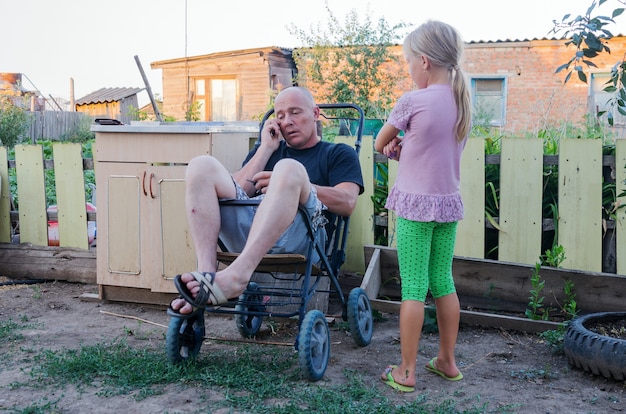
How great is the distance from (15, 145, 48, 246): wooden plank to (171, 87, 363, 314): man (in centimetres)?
235

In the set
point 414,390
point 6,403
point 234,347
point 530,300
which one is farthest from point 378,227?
point 6,403

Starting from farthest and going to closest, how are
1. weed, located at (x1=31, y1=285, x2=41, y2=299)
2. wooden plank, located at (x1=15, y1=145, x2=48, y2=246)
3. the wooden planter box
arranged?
1. wooden plank, located at (x1=15, y1=145, x2=48, y2=246)
2. weed, located at (x1=31, y1=285, x2=41, y2=299)
3. the wooden planter box

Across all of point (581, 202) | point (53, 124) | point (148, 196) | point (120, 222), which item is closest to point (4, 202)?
point (120, 222)

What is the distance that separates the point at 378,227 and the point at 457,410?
225 cm

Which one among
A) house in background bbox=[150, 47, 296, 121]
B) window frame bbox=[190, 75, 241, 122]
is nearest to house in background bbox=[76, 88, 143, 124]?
house in background bbox=[150, 47, 296, 121]

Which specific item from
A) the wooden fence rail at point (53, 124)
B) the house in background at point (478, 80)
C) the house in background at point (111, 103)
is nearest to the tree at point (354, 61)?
the house in background at point (478, 80)

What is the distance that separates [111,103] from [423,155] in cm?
3194

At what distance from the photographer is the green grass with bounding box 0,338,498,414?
2.55 metres

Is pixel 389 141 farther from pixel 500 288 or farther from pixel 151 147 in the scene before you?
pixel 151 147

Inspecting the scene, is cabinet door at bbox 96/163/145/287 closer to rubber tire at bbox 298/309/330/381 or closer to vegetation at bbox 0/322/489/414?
vegetation at bbox 0/322/489/414

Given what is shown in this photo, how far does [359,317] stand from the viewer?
11.3ft

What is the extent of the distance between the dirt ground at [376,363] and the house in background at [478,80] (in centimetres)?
1147

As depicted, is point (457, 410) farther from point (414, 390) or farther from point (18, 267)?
point (18, 267)

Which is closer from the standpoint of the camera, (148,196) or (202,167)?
(202,167)
